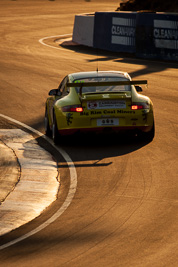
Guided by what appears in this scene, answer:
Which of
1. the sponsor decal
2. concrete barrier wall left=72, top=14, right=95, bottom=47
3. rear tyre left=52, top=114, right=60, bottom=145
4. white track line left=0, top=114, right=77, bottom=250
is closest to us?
white track line left=0, top=114, right=77, bottom=250

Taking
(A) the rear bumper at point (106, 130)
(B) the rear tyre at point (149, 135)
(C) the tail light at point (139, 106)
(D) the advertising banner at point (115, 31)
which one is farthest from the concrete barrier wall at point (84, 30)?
(A) the rear bumper at point (106, 130)

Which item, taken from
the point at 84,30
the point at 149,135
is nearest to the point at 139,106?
the point at 149,135

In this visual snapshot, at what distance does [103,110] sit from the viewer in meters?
13.6

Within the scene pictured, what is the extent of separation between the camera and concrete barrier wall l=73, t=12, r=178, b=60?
2754 cm

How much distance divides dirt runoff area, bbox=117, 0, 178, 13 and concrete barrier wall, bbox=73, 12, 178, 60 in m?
6.19

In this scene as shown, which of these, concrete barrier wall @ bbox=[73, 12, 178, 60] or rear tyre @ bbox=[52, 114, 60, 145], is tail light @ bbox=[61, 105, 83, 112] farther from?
concrete barrier wall @ bbox=[73, 12, 178, 60]

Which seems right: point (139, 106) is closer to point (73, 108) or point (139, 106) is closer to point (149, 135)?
point (149, 135)

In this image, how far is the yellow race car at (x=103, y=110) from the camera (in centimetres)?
1360

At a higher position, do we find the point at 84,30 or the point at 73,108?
the point at 73,108

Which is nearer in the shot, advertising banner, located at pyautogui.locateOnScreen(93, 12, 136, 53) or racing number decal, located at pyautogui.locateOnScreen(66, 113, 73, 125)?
racing number decal, located at pyautogui.locateOnScreen(66, 113, 73, 125)

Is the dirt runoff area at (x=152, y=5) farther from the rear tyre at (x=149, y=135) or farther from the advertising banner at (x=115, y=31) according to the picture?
the rear tyre at (x=149, y=135)

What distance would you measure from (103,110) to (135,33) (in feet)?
53.1

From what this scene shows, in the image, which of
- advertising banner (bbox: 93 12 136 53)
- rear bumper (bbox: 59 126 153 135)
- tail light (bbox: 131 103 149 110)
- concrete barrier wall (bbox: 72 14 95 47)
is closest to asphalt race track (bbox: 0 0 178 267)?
rear bumper (bbox: 59 126 153 135)

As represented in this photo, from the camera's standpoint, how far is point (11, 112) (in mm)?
18125
